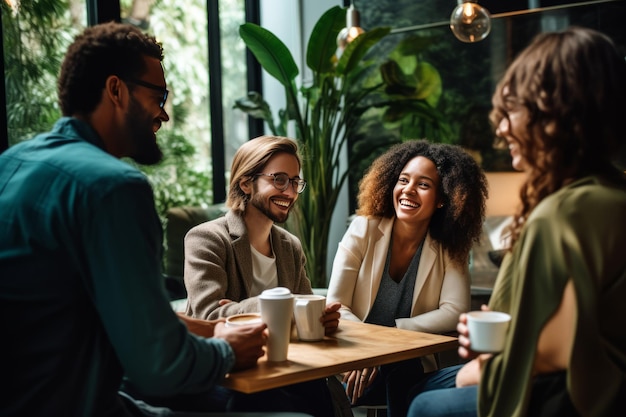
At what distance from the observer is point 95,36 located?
1.64 m

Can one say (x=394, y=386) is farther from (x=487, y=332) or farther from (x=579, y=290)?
(x=579, y=290)

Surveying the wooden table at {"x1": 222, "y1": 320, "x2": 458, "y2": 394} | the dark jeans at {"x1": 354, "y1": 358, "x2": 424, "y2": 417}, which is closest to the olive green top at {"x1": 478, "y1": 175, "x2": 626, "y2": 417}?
the wooden table at {"x1": 222, "y1": 320, "x2": 458, "y2": 394}

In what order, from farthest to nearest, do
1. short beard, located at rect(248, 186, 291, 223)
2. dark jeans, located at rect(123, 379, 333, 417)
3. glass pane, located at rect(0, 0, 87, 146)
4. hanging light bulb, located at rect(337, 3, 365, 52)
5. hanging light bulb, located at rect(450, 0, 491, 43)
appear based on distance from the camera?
1. hanging light bulb, located at rect(337, 3, 365, 52)
2. hanging light bulb, located at rect(450, 0, 491, 43)
3. glass pane, located at rect(0, 0, 87, 146)
4. short beard, located at rect(248, 186, 291, 223)
5. dark jeans, located at rect(123, 379, 333, 417)

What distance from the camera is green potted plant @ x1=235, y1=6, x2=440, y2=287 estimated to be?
4543 mm

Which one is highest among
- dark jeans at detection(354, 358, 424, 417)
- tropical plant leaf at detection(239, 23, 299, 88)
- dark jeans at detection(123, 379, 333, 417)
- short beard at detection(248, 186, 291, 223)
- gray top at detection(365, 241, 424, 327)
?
tropical plant leaf at detection(239, 23, 299, 88)

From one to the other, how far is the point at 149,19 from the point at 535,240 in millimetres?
3794

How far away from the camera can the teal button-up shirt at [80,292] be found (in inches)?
55.1

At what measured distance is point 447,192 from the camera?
2844mm

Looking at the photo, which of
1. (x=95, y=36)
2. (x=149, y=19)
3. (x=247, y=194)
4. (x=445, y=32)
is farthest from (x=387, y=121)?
(x=95, y=36)

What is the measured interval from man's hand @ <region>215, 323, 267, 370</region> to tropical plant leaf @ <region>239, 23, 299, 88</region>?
3.05 metres

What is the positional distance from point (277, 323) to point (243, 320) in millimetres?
158

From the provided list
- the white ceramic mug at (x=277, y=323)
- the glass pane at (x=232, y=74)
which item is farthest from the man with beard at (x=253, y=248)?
the glass pane at (x=232, y=74)

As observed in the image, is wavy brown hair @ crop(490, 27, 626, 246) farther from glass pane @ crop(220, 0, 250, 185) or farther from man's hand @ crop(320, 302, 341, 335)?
glass pane @ crop(220, 0, 250, 185)

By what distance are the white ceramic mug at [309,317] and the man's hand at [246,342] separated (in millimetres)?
234
